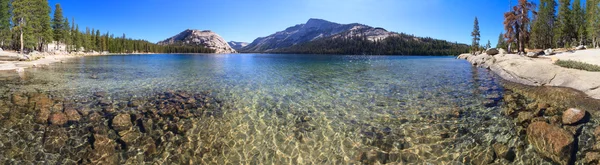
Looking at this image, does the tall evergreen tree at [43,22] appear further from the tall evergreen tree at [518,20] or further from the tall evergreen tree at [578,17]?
the tall evergreen tree at [578,17]

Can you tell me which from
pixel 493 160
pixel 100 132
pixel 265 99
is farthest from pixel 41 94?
pixel 493 160

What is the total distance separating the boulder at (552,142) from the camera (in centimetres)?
776

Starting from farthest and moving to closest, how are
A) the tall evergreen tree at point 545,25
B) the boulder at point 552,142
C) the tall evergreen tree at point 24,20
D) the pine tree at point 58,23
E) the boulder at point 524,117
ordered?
the pine tree at point 58,23, the tall evergreen tree at point 545,25, the tall evergreen tree at point 24,20, the boulder at point 524,117, the boulder at point 552,142

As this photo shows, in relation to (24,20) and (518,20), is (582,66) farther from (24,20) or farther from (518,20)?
(24,20)

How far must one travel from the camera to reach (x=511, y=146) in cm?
870

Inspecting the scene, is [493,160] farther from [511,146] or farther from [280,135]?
[280,135]

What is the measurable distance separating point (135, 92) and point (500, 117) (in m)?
22.4

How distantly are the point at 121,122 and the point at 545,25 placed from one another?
391 ft

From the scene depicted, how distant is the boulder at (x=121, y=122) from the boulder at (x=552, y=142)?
593 inches

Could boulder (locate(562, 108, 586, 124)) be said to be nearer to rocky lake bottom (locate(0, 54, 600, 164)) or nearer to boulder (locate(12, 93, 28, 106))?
rocky lake bottom (locate(0, 54, 600, 164))

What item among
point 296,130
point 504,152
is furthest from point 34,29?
point 504,152

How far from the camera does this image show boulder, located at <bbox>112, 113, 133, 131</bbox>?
413 inches

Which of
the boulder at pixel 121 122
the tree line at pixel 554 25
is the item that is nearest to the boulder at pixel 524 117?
the boulder at pixel 121 122

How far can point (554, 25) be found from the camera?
3292 inches
